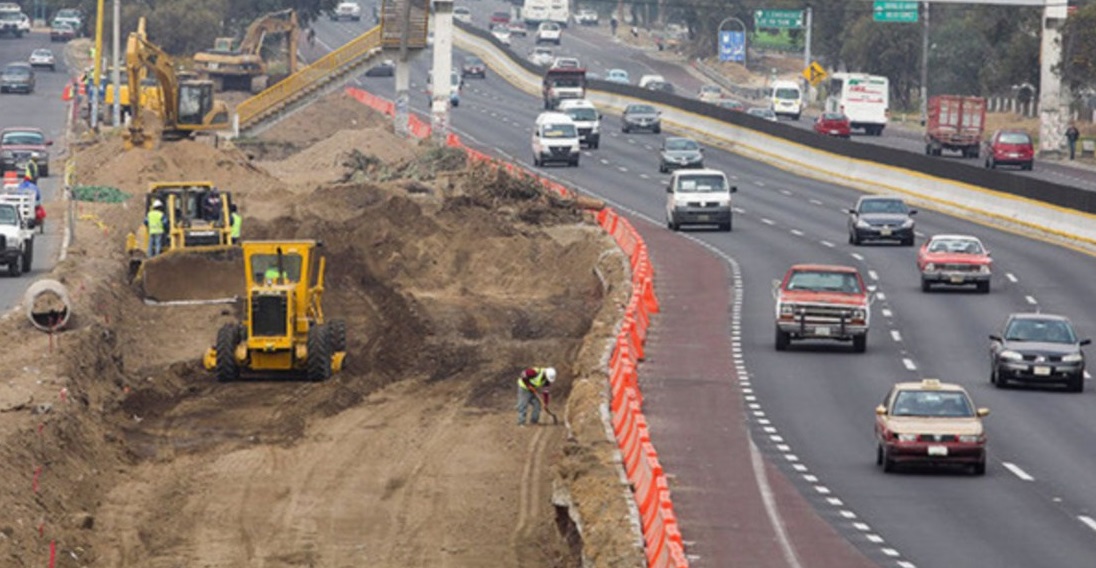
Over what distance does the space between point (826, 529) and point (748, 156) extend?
244 feet

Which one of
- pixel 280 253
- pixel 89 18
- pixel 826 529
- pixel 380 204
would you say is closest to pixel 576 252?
pixel 380 204

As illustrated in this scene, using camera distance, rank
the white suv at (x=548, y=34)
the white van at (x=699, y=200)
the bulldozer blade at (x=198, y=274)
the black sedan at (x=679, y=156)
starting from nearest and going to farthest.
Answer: the bulldozer blade at (x=198, y=274) → the white van at (x=699, y=200) → the black sedan at (x=679, y=156) → the white suv at (x=548, y=34)

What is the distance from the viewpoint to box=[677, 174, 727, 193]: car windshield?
70375 mm

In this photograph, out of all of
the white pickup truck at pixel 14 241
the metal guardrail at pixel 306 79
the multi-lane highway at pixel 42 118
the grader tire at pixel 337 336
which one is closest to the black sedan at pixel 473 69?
the multi-lane highway at pixel 42 118

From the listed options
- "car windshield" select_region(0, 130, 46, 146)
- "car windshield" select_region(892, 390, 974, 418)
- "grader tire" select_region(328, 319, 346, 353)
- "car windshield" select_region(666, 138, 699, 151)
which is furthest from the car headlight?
"car windshield" select_region(0, 130, 46, 146)

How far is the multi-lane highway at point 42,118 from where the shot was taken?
56406 mm

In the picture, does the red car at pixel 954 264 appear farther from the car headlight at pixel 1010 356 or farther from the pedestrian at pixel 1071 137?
the pedestrian at pixel 1071 137

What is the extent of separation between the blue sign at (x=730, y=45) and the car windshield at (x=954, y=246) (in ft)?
375

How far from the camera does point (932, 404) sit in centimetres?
3347

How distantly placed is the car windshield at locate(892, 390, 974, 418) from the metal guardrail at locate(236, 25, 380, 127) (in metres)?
68.4

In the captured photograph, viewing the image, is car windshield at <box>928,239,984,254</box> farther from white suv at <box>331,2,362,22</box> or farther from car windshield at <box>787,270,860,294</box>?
white suv at <box>331,2,362,22</box>

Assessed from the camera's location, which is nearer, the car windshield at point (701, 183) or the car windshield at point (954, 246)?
the car windshield at point (954, 246)

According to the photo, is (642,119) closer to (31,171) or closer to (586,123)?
(586,123)

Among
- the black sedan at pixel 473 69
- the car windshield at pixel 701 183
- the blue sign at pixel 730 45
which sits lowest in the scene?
the car windshield at pixel 701 183
